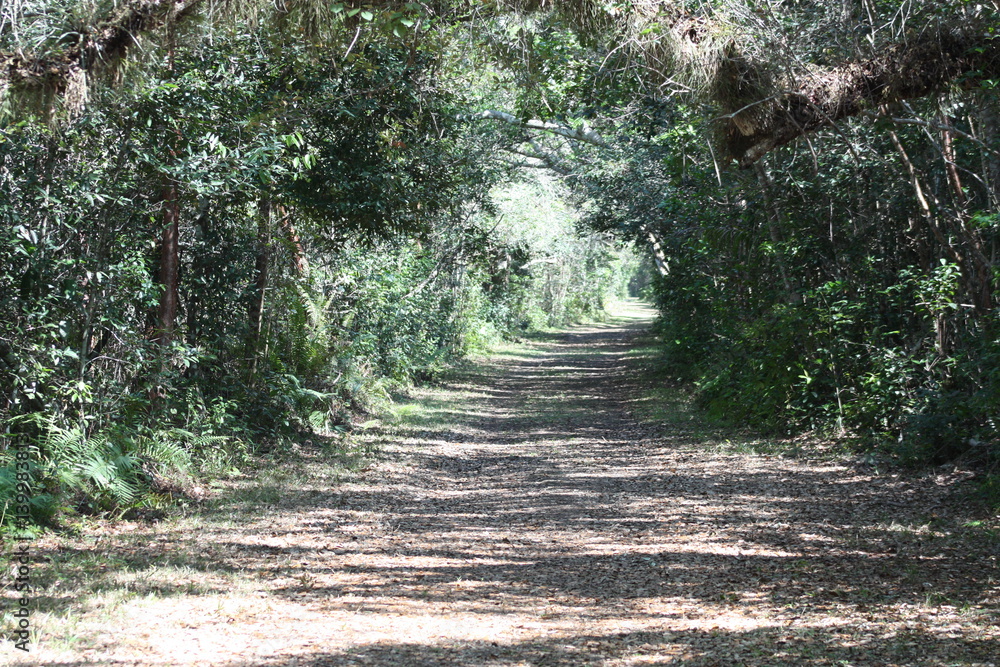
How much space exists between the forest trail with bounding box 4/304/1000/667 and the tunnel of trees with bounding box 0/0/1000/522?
1.08m

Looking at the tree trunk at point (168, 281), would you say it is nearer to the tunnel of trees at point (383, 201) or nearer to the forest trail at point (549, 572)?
the tunnel of trees at point (383, 201)

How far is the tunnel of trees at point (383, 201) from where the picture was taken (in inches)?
214

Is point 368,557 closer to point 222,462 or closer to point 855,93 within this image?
point 222,462

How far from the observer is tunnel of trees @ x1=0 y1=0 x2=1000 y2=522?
544 cm

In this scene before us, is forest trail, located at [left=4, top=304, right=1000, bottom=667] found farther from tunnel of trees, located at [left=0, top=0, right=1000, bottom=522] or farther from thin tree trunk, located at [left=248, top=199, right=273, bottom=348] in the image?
thin tree trunk, located at [left=248, top=199, right=273, bottom=348]

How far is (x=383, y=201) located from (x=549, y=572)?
15.8 ft

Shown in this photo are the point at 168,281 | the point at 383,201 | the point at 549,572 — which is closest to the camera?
the point at 549,572

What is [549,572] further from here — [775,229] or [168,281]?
[775,229]

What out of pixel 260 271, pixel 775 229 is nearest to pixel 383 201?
pixel 260 271

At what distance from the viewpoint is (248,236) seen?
32.2 feet

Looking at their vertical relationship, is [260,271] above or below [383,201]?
below

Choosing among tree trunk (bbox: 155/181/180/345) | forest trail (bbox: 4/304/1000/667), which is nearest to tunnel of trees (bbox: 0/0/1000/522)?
tree trunk (bbox: 155/181/180/345)

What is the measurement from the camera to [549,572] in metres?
6.10

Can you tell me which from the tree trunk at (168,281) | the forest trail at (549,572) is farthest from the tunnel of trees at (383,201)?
the forest trail at (549,572)
